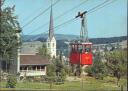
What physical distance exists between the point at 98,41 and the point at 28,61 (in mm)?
41092

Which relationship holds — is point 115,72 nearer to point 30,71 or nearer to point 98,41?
point 30,71

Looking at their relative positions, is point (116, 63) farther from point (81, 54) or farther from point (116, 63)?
→ point (81, 54)

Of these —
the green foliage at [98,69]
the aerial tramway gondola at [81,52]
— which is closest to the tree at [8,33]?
the aerial tramway gondola at [81,52]

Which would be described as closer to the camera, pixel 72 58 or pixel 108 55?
pixel 72 58

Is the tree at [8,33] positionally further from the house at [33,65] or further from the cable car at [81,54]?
the house at [33,65]

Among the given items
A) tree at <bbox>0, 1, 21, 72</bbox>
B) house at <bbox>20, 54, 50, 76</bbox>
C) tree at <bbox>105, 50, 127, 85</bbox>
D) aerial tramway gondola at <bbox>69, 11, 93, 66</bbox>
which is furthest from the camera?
house at <bbox>20, 54, 50, 76</bbox>

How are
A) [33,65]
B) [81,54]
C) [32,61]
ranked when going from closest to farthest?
[81,54], [33,65], [32,61]

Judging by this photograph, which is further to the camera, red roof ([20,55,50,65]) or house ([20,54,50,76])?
red roof ([20,55,50,65])

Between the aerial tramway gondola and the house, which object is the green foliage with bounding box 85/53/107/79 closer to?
the house

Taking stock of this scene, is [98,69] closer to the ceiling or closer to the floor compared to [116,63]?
closer to the floor

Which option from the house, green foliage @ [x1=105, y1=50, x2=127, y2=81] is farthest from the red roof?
green foliage @ [x1=105, y1=50, x2=127, y2=81]

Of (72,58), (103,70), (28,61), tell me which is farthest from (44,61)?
(72,58)

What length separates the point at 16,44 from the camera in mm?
61250

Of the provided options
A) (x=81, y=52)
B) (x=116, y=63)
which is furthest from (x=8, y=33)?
(x=116, y=63)
